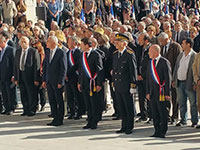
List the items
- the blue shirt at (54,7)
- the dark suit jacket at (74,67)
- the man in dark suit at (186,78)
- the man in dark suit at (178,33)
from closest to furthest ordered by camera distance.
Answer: the man in dark suit at (186,78) < the dark suit jacket at (74,67) < the man in dark suit at (178,33) < the blue shirt at (54,7)

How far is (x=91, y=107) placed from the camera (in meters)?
14.8

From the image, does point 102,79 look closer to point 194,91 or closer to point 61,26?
point 194,91

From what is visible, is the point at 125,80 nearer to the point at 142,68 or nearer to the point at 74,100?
the point at 142,68

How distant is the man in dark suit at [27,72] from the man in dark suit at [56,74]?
1114 millimetres

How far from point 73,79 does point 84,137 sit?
2.44m

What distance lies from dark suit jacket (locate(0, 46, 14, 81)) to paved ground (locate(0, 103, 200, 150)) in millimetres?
1409

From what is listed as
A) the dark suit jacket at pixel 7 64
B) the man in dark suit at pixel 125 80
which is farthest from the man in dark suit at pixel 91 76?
the dark suit jacket at pixel 7 64

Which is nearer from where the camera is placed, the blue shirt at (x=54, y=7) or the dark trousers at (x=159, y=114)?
the dark trousers at (x=159, y=114)

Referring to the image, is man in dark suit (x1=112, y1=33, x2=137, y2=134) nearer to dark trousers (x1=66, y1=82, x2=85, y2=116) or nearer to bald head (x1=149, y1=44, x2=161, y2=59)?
bald head (x1=149, y1=44, x2=161, y2=59)

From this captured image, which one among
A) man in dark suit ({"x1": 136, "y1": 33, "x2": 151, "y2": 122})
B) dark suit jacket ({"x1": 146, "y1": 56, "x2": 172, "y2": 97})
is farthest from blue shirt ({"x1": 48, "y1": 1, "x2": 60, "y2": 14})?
dark suit jacket ({"x1": 146, "y1": 56, "x2": 172, "y2": 97})

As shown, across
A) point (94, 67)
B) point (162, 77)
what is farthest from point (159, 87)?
point (94, 67)

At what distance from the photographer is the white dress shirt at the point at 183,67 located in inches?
562

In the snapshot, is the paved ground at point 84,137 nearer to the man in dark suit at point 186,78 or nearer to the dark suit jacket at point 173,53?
the man in dark suit at point 186,78

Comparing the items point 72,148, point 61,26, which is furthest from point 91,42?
point 61,26
